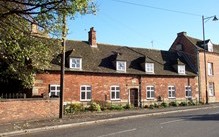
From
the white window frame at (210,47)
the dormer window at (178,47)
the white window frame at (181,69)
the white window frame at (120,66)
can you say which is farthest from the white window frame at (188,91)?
the white window frame at (120,66)

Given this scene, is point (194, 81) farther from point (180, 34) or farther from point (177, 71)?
point (180, 34)

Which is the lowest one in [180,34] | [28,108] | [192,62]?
[28,108]

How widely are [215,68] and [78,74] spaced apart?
80.9 feet

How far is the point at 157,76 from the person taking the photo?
38.2 meters

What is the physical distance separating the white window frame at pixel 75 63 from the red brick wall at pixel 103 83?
2.53 ft

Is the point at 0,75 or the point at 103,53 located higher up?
the point at 103,53

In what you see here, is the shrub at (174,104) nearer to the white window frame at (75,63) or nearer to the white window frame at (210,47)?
the white window frame at (75,63)

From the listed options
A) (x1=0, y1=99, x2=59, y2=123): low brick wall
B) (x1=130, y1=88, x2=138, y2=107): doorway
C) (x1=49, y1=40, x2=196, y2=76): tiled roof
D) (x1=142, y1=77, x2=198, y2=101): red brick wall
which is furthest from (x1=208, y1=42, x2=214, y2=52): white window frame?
(x1=0, y1=99, x2=59, y2=123): low brick wall

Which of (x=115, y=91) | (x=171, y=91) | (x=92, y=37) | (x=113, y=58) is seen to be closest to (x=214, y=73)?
(x=171, y=91)

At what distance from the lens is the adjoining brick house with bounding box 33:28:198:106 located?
30469 mm

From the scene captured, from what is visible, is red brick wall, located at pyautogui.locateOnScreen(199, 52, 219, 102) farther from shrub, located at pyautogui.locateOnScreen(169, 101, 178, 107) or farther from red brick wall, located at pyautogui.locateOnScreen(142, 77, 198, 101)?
shrub, located at pyautogui.locateOnScreen(169, 101, 178, 107)

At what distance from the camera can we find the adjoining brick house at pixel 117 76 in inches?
1200

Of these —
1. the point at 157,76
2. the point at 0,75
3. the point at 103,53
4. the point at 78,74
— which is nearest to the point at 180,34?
the point at 157,76

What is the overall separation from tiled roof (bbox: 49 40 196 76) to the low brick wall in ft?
21.2
